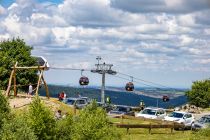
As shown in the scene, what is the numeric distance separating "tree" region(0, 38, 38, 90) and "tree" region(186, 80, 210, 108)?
1224 inches

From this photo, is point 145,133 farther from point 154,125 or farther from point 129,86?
point 129,86

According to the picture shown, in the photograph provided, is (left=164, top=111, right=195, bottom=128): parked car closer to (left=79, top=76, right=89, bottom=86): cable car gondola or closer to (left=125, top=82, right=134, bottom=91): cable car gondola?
(left=125, top=82, right=134, bottom=91): cable car gondola

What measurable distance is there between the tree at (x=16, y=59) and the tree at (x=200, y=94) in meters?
31.1

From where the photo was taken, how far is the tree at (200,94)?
93.7 m

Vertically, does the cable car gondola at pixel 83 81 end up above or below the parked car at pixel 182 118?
above

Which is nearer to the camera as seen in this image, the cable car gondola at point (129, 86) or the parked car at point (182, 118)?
the parked car at point (182, 118)

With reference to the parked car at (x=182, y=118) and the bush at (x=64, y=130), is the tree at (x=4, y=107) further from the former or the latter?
the parked car at (x=182, y=118)

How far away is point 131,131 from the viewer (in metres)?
45.0

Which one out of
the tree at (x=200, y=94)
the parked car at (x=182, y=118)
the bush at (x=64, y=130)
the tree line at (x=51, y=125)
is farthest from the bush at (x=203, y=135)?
the tree at (x=200, y=94)

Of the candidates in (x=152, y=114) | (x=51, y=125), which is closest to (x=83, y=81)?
(x=152, y=114)

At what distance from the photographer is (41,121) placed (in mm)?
30328

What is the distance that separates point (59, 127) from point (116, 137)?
11.9 feet

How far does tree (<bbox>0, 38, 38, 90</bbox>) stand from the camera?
76875mm

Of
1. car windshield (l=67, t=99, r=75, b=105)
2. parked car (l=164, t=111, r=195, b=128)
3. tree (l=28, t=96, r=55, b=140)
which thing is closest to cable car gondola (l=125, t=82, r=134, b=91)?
car windshield (l=67, t=99, r=75, b=105)
